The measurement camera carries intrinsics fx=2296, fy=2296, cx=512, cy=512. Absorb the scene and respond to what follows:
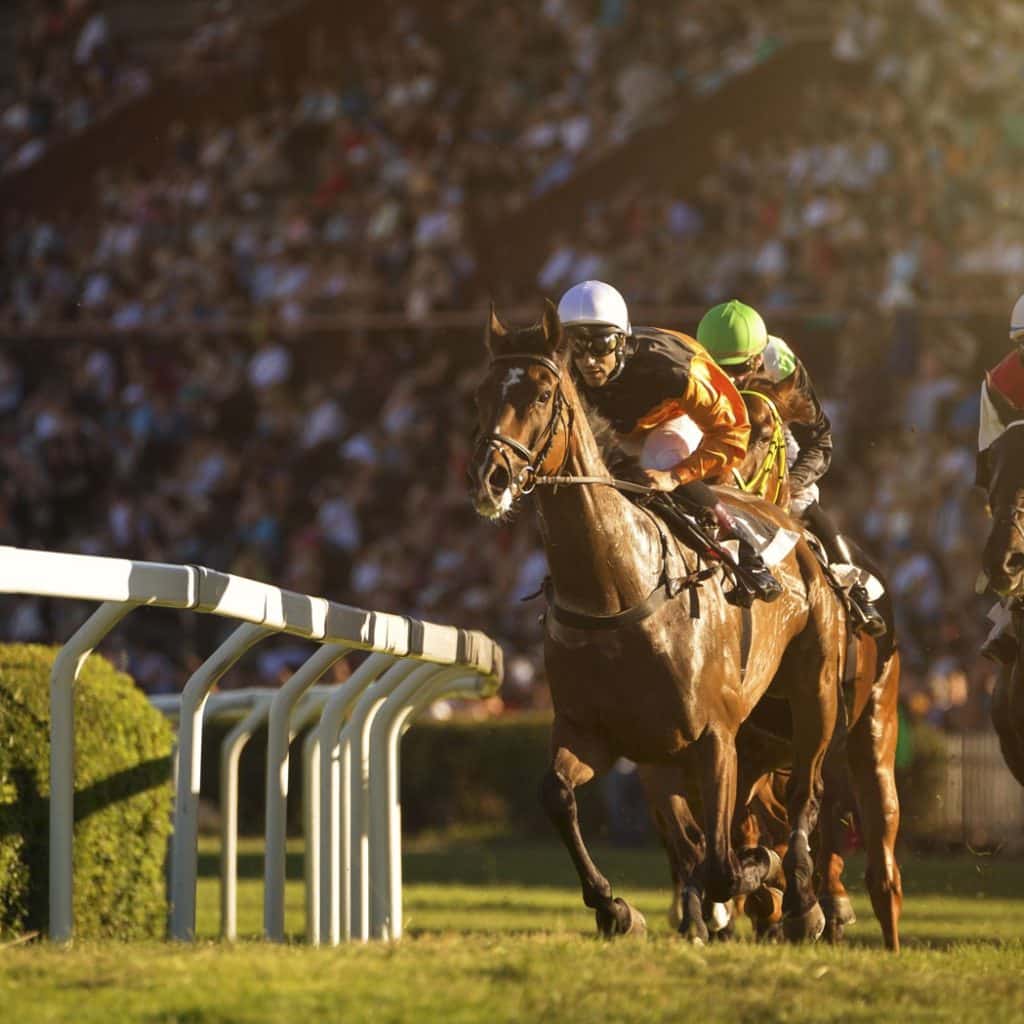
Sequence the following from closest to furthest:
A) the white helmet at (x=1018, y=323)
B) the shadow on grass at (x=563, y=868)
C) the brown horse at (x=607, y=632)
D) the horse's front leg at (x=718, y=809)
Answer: the brown horse at (x=607, y=632) < the horse's front leg at (x=718, y=809) < the white helmet at (x=1018, y=323) < the shadow on grass at (x=563, y=868)

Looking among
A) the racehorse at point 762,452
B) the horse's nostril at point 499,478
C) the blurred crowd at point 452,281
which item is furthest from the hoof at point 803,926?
the blurred crowd at point 452,281

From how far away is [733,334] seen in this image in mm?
7828

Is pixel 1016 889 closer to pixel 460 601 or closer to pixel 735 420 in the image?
pixel 735 420

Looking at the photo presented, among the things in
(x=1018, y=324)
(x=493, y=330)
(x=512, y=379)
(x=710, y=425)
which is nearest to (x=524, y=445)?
(x=512, y=379)

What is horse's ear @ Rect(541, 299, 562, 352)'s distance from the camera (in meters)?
5.96

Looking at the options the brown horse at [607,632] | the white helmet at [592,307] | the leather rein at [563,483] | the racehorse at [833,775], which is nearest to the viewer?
the leather rein at [563,483]

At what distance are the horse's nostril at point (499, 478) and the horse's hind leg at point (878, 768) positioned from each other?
8.31ft

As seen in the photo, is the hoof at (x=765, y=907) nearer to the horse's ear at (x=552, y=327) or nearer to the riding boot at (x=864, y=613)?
the riding boot at (x=864, y=613)

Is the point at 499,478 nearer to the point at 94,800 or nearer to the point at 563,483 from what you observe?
the point at 563,483

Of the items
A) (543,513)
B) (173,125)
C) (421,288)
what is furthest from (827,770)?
(173,125)

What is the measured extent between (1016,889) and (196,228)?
11.6 m

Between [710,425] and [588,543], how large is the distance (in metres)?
0.89

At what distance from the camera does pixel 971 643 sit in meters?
14.0

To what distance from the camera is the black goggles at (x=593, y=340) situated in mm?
6496
